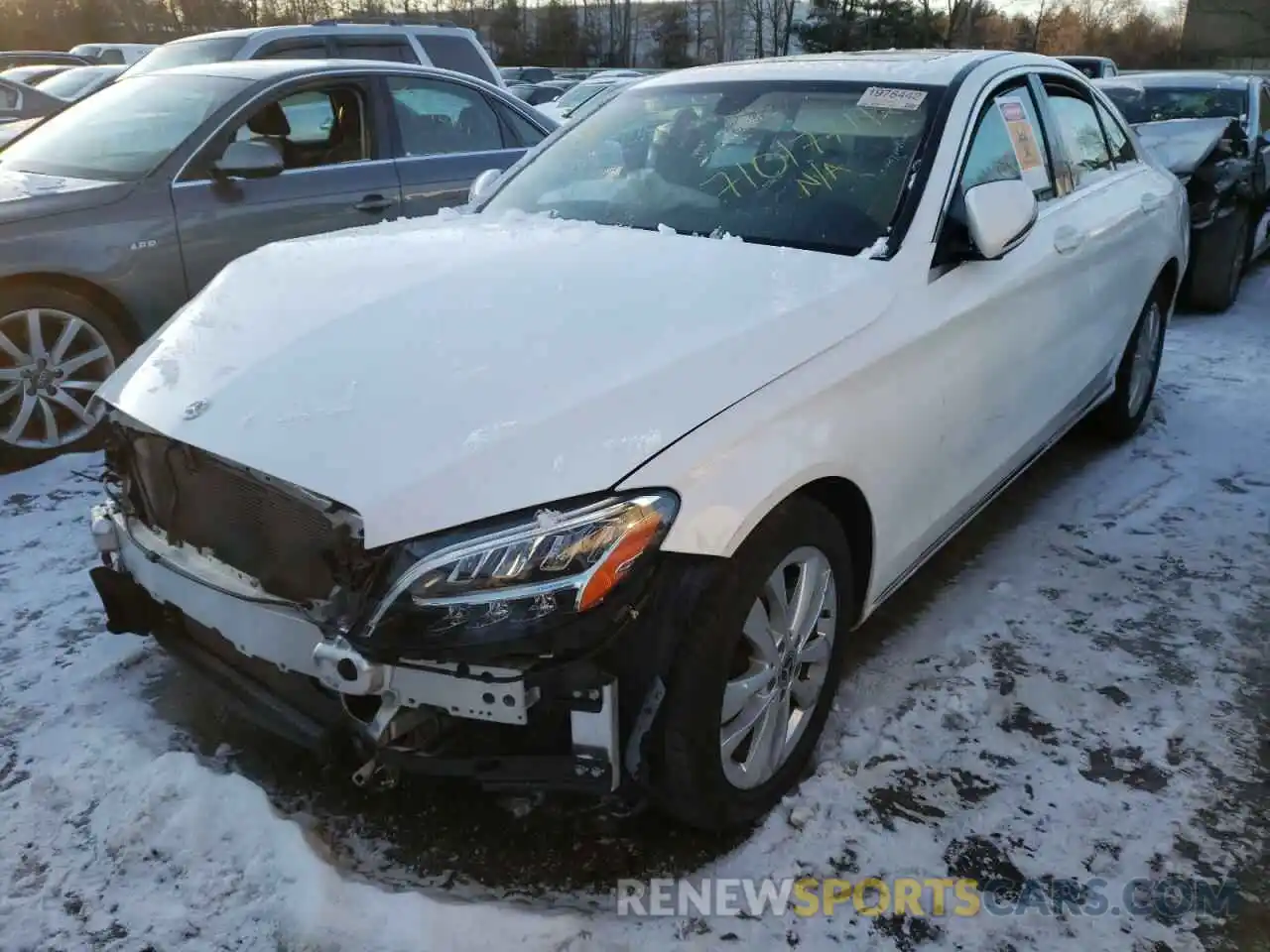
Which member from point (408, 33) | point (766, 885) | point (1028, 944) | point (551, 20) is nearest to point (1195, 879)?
point (1028, 944)

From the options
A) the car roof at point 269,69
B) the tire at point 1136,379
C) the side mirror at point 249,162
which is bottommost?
the tire at point 1136,379

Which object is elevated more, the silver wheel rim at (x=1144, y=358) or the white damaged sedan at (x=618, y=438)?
the white damaged sedan at (x=618, y=438)

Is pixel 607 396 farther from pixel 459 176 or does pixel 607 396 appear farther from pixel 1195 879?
pixel 459 176

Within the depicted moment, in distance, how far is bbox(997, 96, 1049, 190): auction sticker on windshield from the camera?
345 centimetres

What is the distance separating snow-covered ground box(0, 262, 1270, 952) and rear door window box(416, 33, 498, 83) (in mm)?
5544

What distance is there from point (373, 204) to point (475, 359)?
348 centimetres

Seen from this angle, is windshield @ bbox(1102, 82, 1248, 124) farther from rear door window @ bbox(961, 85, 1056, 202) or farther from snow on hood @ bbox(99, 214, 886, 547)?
snow on hood @ bbox(99, 214, 886, 547)

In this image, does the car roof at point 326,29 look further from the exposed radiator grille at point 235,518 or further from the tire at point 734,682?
the tire at point 734,682

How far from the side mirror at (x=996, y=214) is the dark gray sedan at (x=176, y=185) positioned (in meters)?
3.39

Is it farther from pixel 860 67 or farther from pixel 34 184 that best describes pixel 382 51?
pixel 860 67

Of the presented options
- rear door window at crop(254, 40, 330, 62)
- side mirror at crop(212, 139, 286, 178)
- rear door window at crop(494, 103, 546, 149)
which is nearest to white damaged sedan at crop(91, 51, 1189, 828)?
side mirror at crop(212, 139, 286, 178)

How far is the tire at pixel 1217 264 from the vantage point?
24.1ft

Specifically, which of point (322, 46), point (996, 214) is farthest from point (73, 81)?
point (996, 214)

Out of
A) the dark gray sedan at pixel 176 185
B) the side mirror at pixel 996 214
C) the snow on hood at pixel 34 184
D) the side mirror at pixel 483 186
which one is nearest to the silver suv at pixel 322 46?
the dark gray sedan at pixel 176 185
